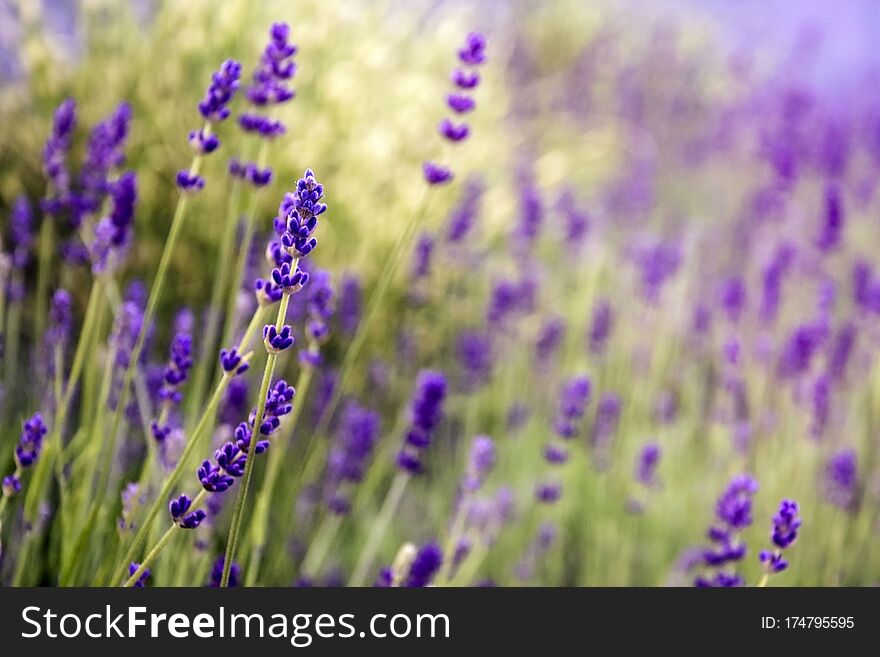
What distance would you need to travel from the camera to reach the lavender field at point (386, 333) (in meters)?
1.46

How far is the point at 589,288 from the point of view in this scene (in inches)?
142

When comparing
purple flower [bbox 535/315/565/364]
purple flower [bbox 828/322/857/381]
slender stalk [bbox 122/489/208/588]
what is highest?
purple flower [bbox 535/315/565/364]

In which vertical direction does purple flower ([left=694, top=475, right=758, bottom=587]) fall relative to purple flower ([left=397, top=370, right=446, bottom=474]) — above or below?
below

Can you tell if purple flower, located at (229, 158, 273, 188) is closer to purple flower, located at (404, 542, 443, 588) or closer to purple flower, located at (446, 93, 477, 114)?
purple flower, located at (446, 93, 477, 114)

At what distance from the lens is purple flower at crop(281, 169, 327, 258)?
0.88 meters

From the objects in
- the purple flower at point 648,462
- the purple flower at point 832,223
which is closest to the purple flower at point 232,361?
the purple flower at point 648,462

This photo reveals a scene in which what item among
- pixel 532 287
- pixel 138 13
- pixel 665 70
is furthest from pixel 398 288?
pixel 665 70

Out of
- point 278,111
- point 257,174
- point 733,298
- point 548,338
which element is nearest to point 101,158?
point 257,174

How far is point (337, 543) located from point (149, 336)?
829 mm

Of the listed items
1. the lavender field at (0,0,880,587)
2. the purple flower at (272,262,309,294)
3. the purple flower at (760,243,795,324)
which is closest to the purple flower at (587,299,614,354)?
the lavender field at (0,0,880,587)

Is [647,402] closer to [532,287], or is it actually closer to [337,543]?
[532,287]

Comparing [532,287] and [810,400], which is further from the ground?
[532,287]

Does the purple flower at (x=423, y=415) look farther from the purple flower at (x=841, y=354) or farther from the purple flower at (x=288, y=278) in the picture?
the purple flower at (x=841, y=354)

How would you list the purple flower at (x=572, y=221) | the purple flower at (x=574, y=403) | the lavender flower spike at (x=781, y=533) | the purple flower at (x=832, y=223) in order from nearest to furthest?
the lavender flower spike at (x=781, y=533) → the purple flower at (x=574, y=403) → the purple flower at (x=832, y=223) → the purple flower at (x=572, y=221)
